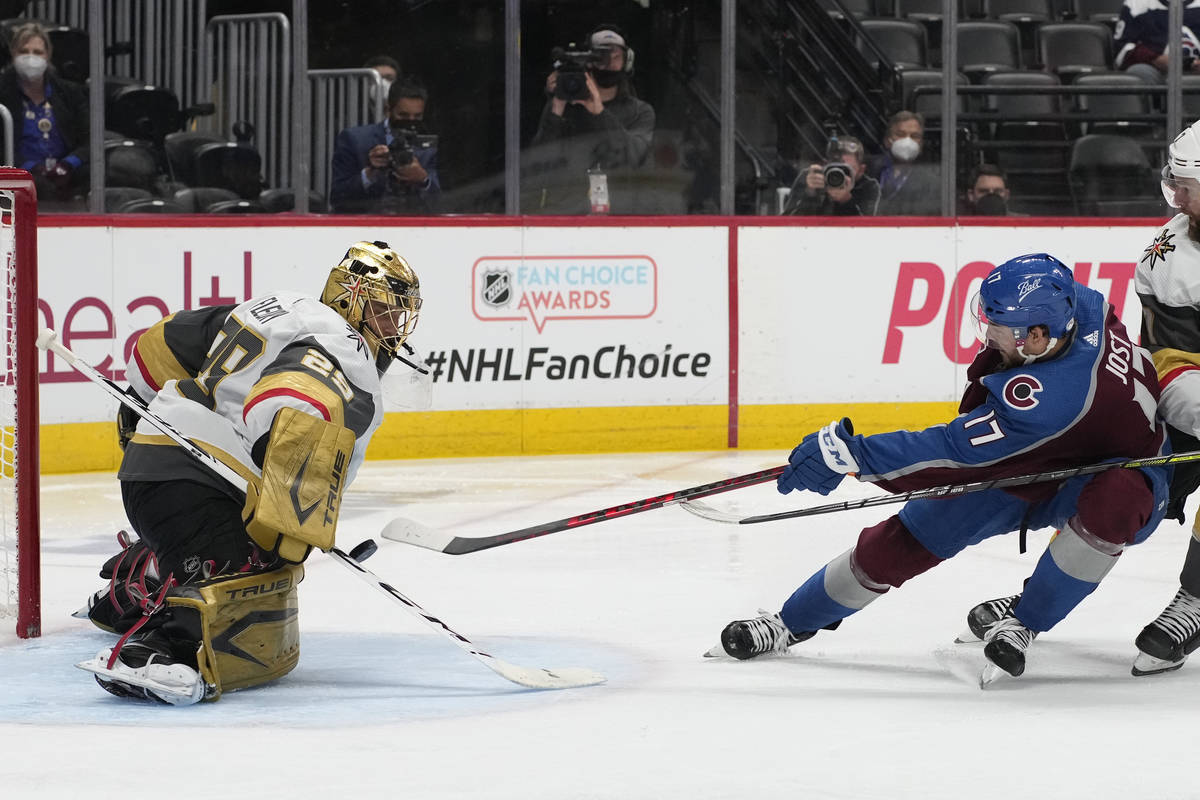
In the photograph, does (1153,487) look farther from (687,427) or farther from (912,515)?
(687,427)

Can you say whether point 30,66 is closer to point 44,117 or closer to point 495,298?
point 44,117

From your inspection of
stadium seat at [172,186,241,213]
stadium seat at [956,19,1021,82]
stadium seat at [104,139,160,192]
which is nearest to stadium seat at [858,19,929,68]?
stadium seat at [956,19,1021,82]

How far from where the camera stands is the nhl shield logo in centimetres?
674

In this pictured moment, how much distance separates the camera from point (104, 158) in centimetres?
633

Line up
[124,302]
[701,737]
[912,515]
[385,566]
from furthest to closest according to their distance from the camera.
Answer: [124,302], [385,566], [912,515], [701,737]

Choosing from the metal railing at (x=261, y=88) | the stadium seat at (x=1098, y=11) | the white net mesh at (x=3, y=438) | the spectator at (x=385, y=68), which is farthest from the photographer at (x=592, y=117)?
the white net mesh at (x=3, y=438)

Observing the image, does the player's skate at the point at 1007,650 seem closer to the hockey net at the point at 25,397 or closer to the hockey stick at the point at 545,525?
the hockey stick at the point at 545,525

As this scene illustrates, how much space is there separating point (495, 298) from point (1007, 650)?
12.9 ft

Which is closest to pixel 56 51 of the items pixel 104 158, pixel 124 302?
pixel 104 158

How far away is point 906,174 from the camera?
734 centimetres

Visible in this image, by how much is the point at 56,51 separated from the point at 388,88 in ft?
4.28

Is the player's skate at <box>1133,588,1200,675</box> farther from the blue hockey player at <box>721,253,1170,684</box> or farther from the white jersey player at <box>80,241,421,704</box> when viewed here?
the white jersey player at <box>80,241,421,704</box>

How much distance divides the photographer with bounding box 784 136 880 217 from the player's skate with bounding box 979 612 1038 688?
A: 4.20 m

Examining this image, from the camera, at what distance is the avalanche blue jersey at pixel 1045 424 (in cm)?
299
